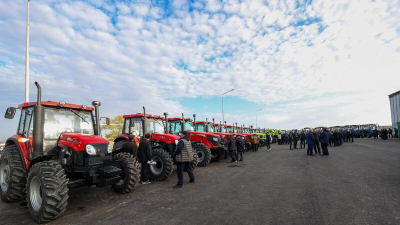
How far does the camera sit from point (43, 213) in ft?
13.0

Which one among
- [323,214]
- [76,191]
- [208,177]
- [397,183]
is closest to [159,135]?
[208,177]

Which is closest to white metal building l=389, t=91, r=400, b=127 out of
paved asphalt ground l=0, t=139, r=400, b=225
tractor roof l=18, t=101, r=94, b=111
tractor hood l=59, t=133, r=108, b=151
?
paved asphalt ground l=0, t=139, r=400, b=225

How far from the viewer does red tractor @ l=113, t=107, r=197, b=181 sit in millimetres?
7479

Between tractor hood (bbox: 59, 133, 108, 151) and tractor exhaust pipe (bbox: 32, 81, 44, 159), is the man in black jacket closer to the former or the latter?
tractor hood (bbox: 59, 133, 108, 151)

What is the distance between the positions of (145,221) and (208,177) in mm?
4135

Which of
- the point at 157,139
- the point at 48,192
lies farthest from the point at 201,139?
the point at 48,192

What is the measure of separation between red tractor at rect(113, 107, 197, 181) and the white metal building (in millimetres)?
39546

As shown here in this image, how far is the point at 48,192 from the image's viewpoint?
3984 millimetres

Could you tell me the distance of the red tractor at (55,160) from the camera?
13.5 ft

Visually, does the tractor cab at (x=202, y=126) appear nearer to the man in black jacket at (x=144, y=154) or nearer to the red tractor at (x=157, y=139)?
the red tractor at (x=157, y=139)

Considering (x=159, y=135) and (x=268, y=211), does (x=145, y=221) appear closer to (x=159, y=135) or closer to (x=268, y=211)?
(x=268, y=211)

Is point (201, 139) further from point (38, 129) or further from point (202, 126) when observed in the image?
point (38, 129)

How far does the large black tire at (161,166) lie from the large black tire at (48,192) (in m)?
3.51

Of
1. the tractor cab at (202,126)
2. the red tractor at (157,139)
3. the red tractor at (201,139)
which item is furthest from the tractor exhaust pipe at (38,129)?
the tractor cab at (202,126)
